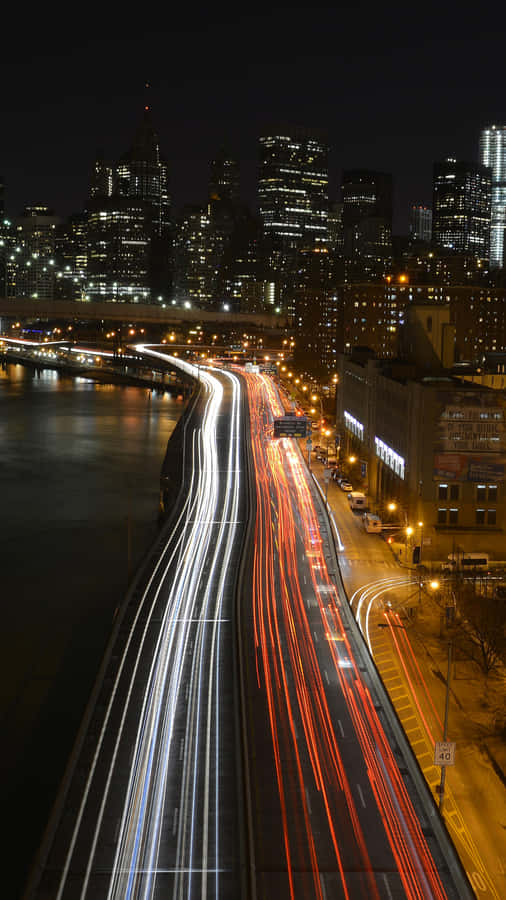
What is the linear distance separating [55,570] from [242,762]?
16763mm

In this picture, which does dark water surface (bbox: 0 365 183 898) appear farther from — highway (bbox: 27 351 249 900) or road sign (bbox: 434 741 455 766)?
road sign (bbox: 434 741 455 766)

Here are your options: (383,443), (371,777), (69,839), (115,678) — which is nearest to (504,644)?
(371,777)

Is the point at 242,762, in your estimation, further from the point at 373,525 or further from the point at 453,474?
the point at 373,525

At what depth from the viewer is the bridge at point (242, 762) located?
11.6 m

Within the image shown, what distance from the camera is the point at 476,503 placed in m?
28.4

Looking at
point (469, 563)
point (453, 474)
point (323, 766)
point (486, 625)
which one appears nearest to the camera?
point (323, 766)

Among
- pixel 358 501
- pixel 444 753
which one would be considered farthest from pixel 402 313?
pixel 444 753

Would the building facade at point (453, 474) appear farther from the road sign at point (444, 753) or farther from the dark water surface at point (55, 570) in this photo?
the road sign at point (444, 753)

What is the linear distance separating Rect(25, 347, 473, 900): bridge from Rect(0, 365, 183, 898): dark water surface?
74.7 inches

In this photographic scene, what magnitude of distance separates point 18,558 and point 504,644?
1715cm

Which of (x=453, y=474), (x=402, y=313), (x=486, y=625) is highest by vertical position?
(x=402, y=313)

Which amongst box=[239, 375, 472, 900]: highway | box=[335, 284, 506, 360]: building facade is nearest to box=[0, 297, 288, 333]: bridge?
box=[335, 284, 506, 360]: building facade

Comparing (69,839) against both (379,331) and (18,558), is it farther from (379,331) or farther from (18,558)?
(379,331)

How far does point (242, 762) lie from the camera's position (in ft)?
46.2
